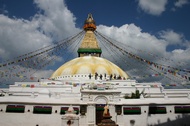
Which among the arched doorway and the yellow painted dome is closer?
the arched doorway

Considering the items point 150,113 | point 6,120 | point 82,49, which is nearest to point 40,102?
point 6,120

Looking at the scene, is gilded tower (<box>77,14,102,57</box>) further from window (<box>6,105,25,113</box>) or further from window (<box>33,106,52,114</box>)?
window (<box>6,105,25,113</box>)

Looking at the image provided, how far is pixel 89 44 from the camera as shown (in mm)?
37875

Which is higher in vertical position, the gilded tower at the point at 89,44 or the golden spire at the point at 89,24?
the golden spire at the point at 89,24

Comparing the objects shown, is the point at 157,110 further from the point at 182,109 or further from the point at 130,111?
the point at 130,111

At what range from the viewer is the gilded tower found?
37500 millimetres

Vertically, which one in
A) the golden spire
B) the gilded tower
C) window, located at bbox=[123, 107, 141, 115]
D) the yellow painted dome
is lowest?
window, located at bbox=[123, 107, 141, 115]

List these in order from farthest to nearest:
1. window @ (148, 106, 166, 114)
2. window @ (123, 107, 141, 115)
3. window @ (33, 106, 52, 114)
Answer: window @ (148, 106, 166, 114) → window @ (123, 107, 141, 115) → window @ (33, 106, 52, 114)

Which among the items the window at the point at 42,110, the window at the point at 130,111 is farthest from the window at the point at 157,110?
the window at the point at 42,110

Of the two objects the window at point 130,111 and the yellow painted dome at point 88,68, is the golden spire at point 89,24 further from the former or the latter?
the window at point 130,111

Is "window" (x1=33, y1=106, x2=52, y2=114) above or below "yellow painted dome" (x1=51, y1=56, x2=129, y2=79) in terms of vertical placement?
below

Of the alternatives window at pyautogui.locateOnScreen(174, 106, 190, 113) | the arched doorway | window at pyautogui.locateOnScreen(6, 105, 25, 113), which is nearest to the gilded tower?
the arched doorway

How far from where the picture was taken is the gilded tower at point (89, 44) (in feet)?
123

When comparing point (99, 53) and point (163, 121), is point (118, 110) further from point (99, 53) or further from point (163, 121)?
point (99, 53)
